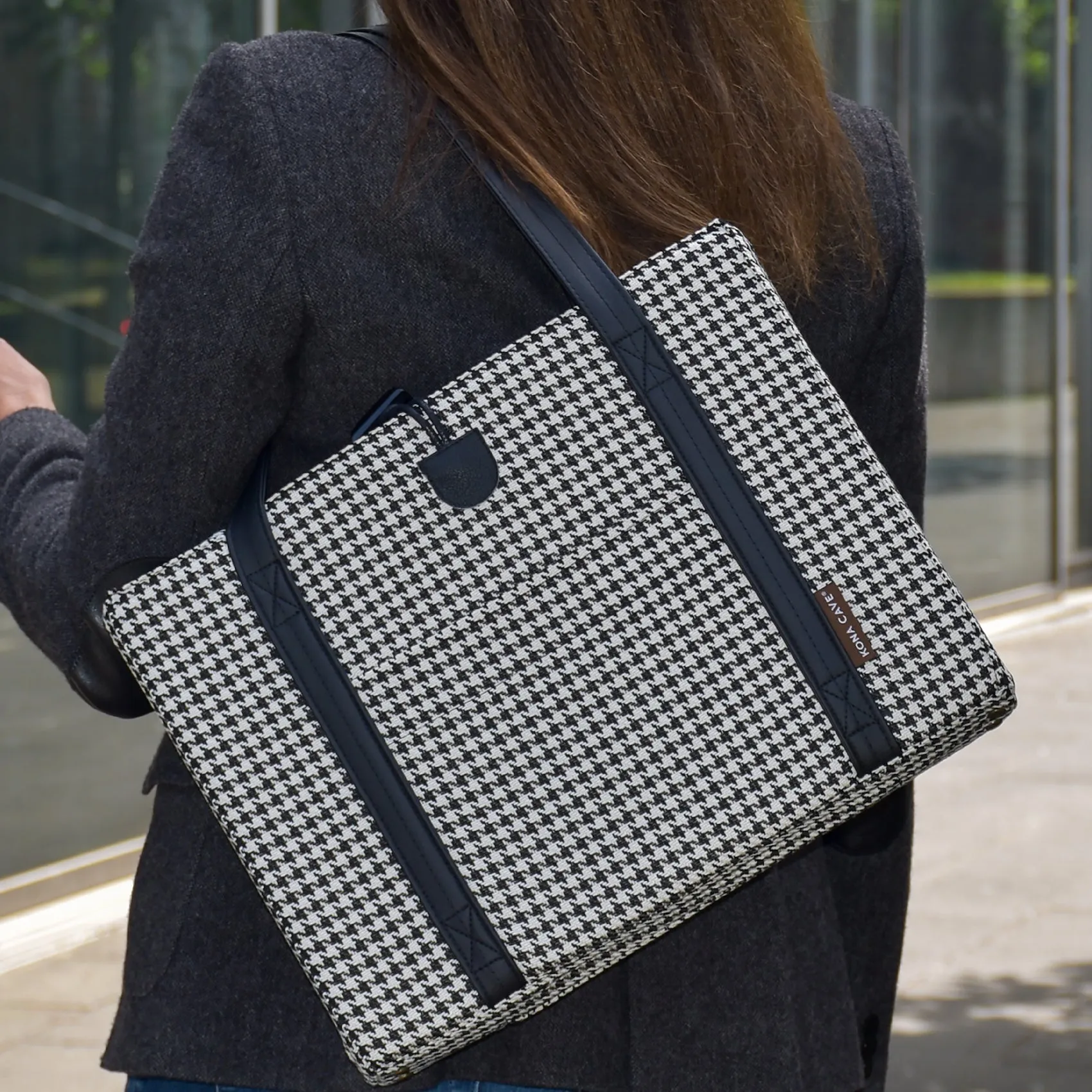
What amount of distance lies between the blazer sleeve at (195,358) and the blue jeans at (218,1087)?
0.31 m

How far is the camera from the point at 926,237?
9156mm

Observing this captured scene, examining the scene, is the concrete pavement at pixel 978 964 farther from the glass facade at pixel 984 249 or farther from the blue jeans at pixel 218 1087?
the glass facade at pixel 984 249

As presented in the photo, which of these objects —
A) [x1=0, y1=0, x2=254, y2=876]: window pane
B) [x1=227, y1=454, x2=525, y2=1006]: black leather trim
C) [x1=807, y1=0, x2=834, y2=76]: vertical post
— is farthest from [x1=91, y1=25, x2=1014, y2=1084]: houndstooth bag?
[x1=807, y1=0, x2=834, y2=76]: vertical post

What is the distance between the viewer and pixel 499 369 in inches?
50.5

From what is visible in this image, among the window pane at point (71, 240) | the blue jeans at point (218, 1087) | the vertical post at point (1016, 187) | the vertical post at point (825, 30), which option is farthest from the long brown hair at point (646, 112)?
the vertical post at point (1016, 187)

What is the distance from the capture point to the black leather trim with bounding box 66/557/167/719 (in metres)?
1.30

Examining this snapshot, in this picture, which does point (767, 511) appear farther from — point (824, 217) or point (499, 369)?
point (824, 217)

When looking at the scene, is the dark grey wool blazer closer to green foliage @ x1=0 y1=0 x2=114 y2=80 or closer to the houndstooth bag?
the houndstooth bag

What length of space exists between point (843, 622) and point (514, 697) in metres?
0.23

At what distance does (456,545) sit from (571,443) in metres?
0.10

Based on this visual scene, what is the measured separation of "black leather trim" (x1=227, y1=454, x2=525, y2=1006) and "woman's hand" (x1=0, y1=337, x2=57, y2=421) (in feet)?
1.02

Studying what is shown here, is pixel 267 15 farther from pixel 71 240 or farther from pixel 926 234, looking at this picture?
pixel 926 234

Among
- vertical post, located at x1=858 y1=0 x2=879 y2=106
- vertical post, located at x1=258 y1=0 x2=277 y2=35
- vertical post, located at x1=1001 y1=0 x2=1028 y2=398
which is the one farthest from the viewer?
vertical post, located at x1=1001 y1=0 x2=1028 y2=398

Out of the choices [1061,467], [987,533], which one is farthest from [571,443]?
[1061,467]
